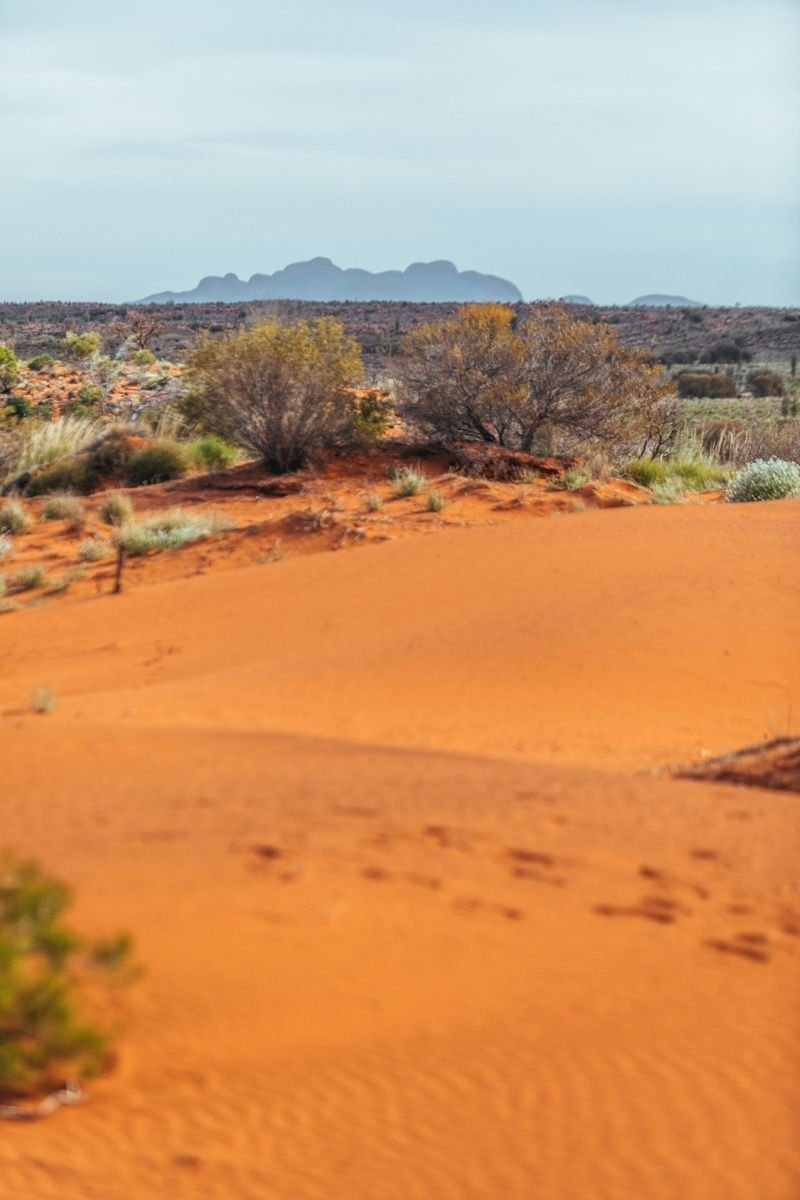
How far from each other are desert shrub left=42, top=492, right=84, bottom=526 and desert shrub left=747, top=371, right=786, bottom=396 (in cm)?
3592

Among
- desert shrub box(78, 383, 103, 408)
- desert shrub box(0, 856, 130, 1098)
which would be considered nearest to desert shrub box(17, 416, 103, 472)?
desert shrub box(78, 383, 103, 408)

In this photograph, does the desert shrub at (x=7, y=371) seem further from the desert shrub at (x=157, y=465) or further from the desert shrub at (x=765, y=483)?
the desert shrub at (x=765, y=483)

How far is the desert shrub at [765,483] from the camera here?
19.9 metres

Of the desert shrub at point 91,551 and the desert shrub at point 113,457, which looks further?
the desert shrub at point 113,457

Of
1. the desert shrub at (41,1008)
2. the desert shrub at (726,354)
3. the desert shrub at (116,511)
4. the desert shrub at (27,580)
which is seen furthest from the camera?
→ the desert shrub at (726,354)

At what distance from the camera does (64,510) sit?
20625mm

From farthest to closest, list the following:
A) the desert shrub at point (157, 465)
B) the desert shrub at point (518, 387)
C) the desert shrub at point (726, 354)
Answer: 1. the desert shrub at point (726, 354)
2. the desert shrub at point (157, 465)
3. the desert shrub at point (518, 387)

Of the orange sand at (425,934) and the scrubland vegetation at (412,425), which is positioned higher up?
the scrubland vegetation at (412,425)

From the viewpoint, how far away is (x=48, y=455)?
86.8 ft

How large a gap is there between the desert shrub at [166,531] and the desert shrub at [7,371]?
934 inches

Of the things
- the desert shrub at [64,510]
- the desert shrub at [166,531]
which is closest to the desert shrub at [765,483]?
the desert shrub at [166,531]

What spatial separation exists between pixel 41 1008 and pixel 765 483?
16625mm

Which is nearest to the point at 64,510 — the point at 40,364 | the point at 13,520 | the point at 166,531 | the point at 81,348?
the point at 13,520

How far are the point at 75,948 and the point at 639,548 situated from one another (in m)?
10.5
